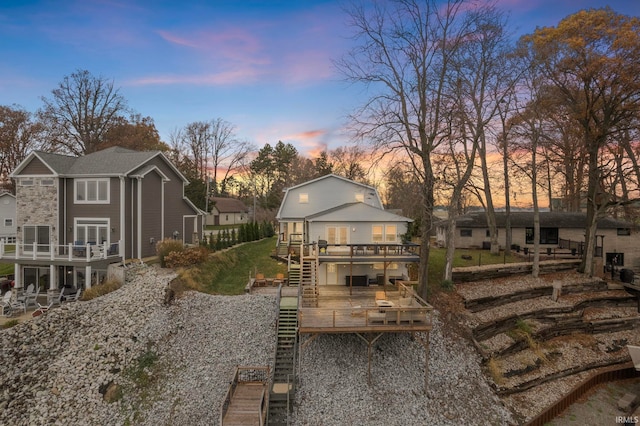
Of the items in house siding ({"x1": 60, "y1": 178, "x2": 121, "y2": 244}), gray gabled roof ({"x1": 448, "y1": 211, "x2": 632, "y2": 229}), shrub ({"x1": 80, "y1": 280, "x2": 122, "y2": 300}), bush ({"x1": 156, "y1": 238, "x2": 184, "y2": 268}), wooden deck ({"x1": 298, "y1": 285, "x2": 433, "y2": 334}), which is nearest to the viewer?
wooden deck ({"x1": 298, "y1": 285, "x2": 433, "y2": 334})

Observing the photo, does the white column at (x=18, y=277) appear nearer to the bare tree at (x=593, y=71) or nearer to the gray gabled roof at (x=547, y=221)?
the gray gabled roof at (x=547, y=221)

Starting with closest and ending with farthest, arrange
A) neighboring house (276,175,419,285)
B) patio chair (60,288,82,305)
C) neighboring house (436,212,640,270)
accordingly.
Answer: neighboring house (276,175,419,285) < patio chair (60,288,82,305) < neighboring house (436,212,640,270)

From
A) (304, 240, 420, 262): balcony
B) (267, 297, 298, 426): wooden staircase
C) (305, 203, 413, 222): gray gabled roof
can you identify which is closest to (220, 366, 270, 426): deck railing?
(267, 297, 298, 426): wooden staircase

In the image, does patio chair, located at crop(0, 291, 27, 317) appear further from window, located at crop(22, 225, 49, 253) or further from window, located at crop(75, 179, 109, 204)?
window, located at crop(75, 179, 109, 204)

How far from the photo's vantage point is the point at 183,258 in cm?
1958

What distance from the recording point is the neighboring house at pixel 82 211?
19.7 metres

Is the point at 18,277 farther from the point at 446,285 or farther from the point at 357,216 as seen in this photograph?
the point at 446,285

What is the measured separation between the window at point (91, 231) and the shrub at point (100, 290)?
3671 millimetres

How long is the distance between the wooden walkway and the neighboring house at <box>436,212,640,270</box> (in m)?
22.1

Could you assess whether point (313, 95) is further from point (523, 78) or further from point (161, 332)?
point (161, 332)

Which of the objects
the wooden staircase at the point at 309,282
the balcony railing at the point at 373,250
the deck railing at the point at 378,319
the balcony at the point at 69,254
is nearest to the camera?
the deck railing at the point at 378,319

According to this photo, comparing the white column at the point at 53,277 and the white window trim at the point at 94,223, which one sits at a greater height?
the white window trim at the point at 94,223

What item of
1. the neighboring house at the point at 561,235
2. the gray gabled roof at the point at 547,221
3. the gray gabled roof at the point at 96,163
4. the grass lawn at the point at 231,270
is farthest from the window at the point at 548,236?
the gray gabled roof at the point at 96,163

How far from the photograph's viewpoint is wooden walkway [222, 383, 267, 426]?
35.5 ft
